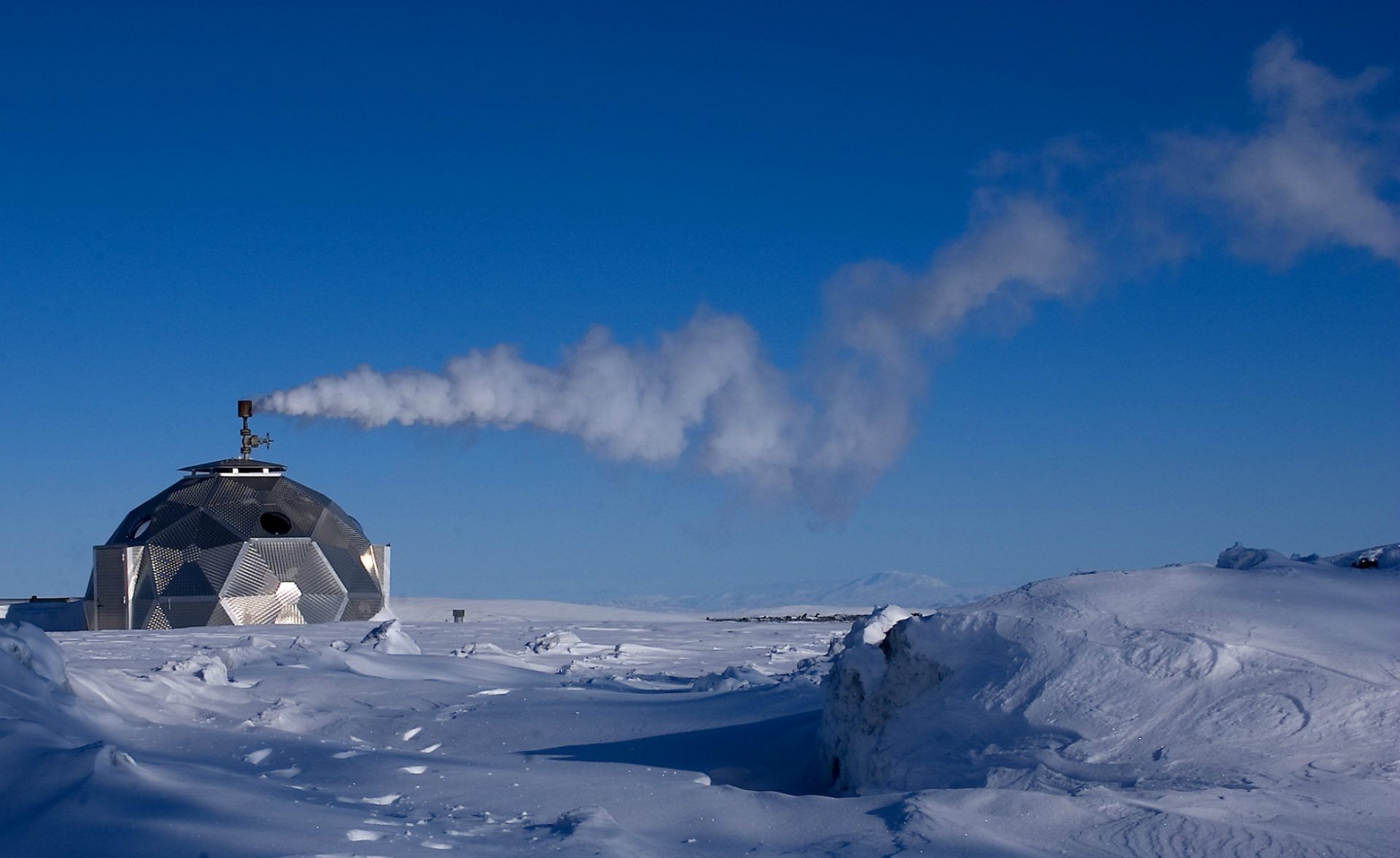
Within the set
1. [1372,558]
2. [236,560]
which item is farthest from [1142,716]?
[236,560]

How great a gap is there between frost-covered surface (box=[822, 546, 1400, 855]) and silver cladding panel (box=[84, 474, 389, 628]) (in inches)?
654

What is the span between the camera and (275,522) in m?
22.2

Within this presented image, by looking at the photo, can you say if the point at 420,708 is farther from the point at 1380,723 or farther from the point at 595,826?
the point at 1380,723

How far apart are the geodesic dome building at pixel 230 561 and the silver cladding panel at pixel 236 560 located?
18 millimetres

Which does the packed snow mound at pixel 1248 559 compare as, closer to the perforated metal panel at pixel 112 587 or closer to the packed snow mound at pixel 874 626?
the packed snow mound at pixel 874 626

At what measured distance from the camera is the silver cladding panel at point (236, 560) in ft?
68.7

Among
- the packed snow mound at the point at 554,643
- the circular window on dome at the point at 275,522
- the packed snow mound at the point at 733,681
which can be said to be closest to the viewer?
the packed snow mound at the point at 733,681

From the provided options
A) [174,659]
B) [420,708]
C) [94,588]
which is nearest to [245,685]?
[420,708]

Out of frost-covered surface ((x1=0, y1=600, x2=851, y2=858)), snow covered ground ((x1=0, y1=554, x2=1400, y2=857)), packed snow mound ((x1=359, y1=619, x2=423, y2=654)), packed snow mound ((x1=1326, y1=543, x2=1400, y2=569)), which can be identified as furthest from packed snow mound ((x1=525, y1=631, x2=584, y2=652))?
packed snow mound ((x1=1326, y1=543, x2=1400, y2=569))

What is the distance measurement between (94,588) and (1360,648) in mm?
21444

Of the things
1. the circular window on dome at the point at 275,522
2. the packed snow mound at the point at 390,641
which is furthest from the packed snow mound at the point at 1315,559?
the circular window on dome at the point at 275,522

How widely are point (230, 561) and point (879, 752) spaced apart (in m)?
17.6

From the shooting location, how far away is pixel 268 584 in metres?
21.1

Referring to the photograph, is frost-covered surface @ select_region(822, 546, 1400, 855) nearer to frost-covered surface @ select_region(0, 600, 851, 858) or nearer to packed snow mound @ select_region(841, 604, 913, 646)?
packed snow mound @ select_region(841, 604, 913, 646)
